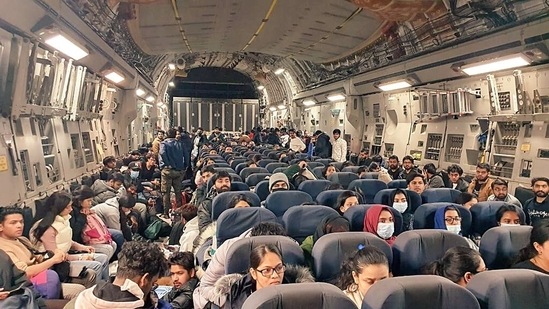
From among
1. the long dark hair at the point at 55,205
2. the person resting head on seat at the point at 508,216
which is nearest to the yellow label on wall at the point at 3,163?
the long dark hair at the point at 55,205

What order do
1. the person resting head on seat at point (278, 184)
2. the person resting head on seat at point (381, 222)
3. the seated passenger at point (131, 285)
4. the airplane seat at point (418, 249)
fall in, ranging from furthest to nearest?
1. the person resting head on seat at point (278, 184)
2. the person resting head on seat at point (381, 222)
3. the airplane seat at point (418, 249)
4. the seated passenger at point (131, 285)

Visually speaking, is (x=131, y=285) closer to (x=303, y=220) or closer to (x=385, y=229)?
(x=303, y=220)

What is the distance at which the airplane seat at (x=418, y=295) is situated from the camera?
2.73 metres

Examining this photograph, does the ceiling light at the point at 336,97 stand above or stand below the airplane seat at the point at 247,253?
above

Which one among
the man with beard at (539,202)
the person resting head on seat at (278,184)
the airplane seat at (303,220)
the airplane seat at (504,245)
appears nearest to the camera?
the airplane seat at (504,245)

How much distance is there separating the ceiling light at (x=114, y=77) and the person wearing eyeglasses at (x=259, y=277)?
994 cm

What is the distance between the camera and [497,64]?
891 centimetres

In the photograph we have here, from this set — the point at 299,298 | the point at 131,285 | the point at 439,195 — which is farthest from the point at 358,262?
the point at 439,195

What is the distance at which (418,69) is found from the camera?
37.8ft

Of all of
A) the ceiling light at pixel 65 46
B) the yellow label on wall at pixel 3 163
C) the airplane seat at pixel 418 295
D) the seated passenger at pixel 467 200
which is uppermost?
the ceiling light at pixel 65 46

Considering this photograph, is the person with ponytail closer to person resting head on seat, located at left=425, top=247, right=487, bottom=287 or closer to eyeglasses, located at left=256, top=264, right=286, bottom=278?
person resting head on seat, located at left=425, top=247, right=487, bottom=287

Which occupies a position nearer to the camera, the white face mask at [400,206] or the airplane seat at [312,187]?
the white face mask at [400,206]

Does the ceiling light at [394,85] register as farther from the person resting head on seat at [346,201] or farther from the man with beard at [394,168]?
the person resting head on seat at [346,201]

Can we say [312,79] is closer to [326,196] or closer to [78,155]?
[78,155]
